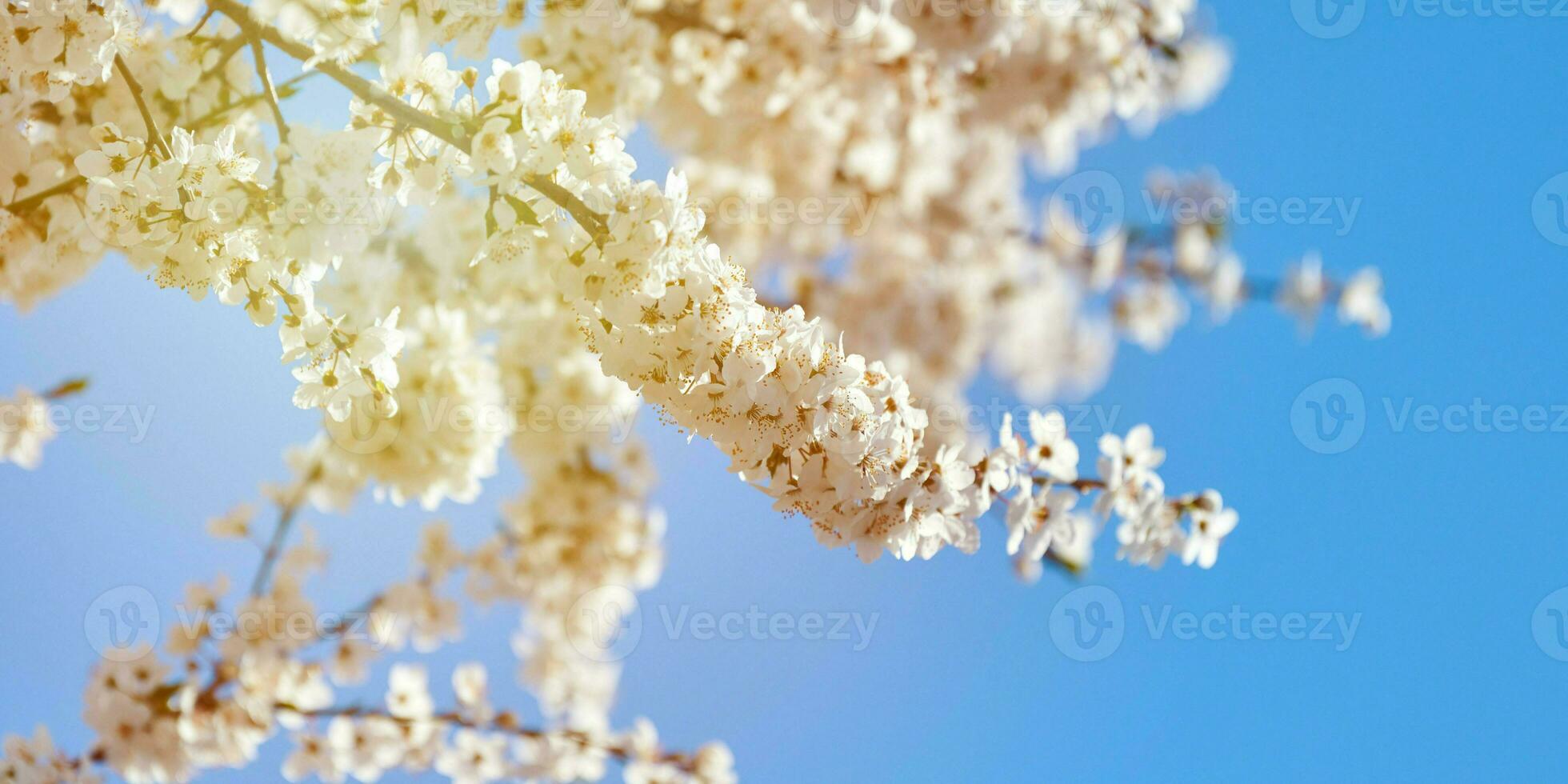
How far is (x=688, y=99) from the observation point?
15.2ft

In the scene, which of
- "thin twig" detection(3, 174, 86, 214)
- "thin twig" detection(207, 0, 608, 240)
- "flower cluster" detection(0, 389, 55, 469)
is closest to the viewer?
"thin twig" detection(207, 0, 608, 240)

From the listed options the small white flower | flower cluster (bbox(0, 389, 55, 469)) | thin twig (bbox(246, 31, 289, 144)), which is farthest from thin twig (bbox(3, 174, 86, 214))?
the small white flower

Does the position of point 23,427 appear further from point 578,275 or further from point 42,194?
point 578,275

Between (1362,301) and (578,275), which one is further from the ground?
(1362,301)

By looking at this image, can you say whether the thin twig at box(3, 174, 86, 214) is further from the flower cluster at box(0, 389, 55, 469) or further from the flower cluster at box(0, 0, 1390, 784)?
the flower cluster at box(0, 389, 55, 469)

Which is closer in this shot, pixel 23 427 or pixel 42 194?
pixel 42 194

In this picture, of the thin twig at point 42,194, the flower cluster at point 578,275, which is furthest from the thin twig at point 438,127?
the thin twig at point 42,194

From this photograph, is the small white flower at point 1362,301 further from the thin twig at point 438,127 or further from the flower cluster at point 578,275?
the thin twig at point 438,127

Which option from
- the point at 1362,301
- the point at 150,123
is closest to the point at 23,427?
the point at 150,123

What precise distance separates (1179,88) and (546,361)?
3280 mm

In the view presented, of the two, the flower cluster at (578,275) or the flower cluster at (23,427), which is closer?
the flower cluster at (578,275)

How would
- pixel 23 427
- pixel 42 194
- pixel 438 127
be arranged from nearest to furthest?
pixel 438 127 → pixel 42 194 → pixel 23 427

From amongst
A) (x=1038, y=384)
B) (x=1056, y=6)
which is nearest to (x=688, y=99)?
(x=1056, y=6)

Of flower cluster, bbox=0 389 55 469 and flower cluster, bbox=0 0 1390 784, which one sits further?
flower cluster, bbox=0 389 55 469
